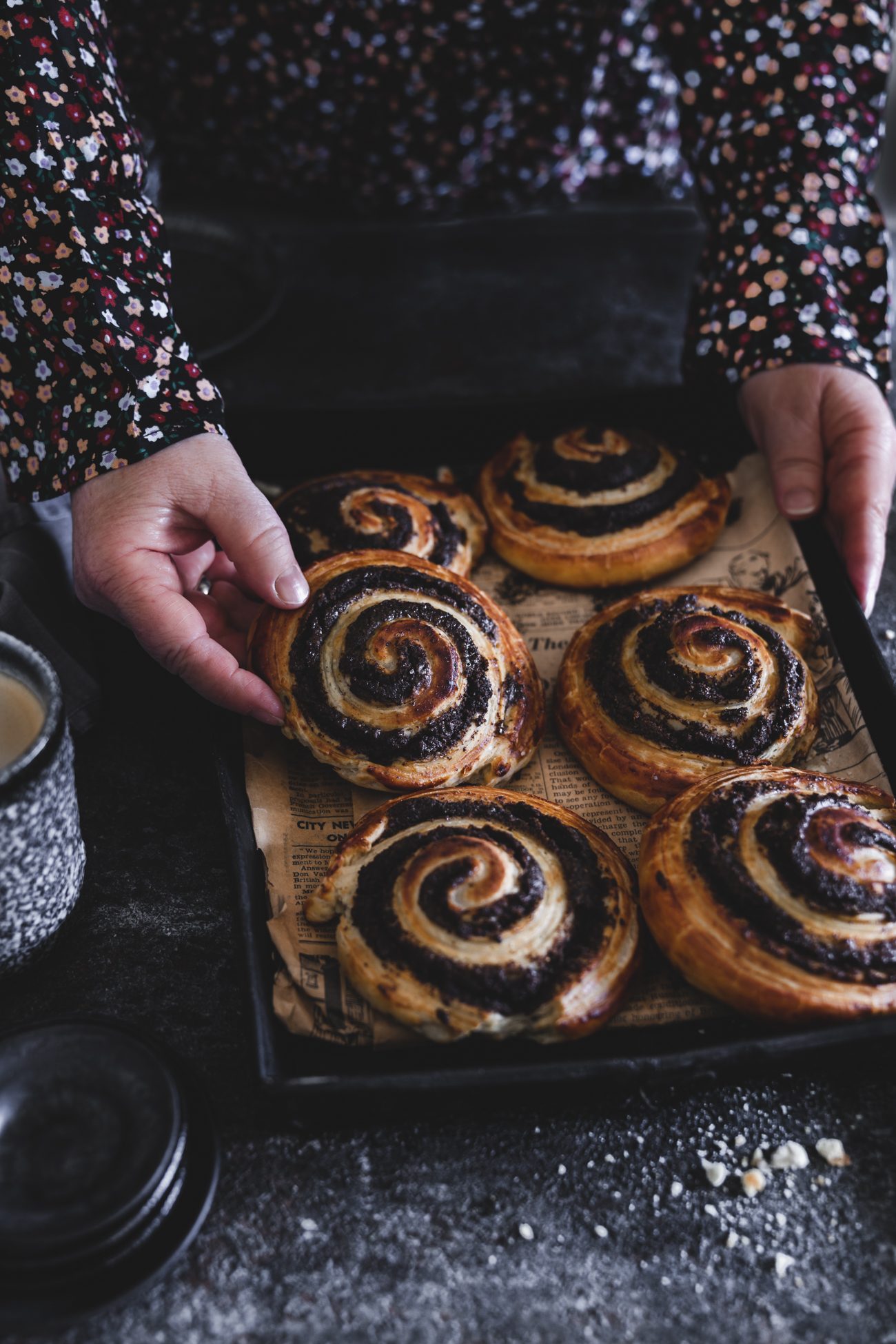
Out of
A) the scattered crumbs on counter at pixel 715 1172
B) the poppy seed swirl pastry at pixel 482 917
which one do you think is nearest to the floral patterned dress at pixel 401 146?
the poppy seed swirl pastry at pixel 482 917

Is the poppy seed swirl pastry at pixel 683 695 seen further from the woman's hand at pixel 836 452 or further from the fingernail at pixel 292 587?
the fingernail at pixel 292 587

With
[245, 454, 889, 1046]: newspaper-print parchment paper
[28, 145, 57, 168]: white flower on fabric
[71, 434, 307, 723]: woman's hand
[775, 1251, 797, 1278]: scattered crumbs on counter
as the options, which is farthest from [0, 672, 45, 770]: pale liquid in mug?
[775, 1251, 797, 1278]: scattered crumbs on counter

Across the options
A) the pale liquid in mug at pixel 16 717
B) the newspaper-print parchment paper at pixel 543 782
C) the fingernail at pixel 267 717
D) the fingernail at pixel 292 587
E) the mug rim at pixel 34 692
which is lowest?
the newspaper-print parchment paper at pixel 543 782

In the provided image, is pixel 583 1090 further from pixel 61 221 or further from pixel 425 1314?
pixel 61 221

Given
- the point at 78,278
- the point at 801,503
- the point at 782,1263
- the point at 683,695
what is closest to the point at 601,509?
the point at 801,503

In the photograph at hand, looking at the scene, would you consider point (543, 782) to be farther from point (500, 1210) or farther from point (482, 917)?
point (500, 1210)

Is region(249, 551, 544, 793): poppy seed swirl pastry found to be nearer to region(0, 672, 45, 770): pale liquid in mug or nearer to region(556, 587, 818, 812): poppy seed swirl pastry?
region(556, 587, 818, 812): poppy seed swirl pastry

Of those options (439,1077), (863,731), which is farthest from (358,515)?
(439,1077)
